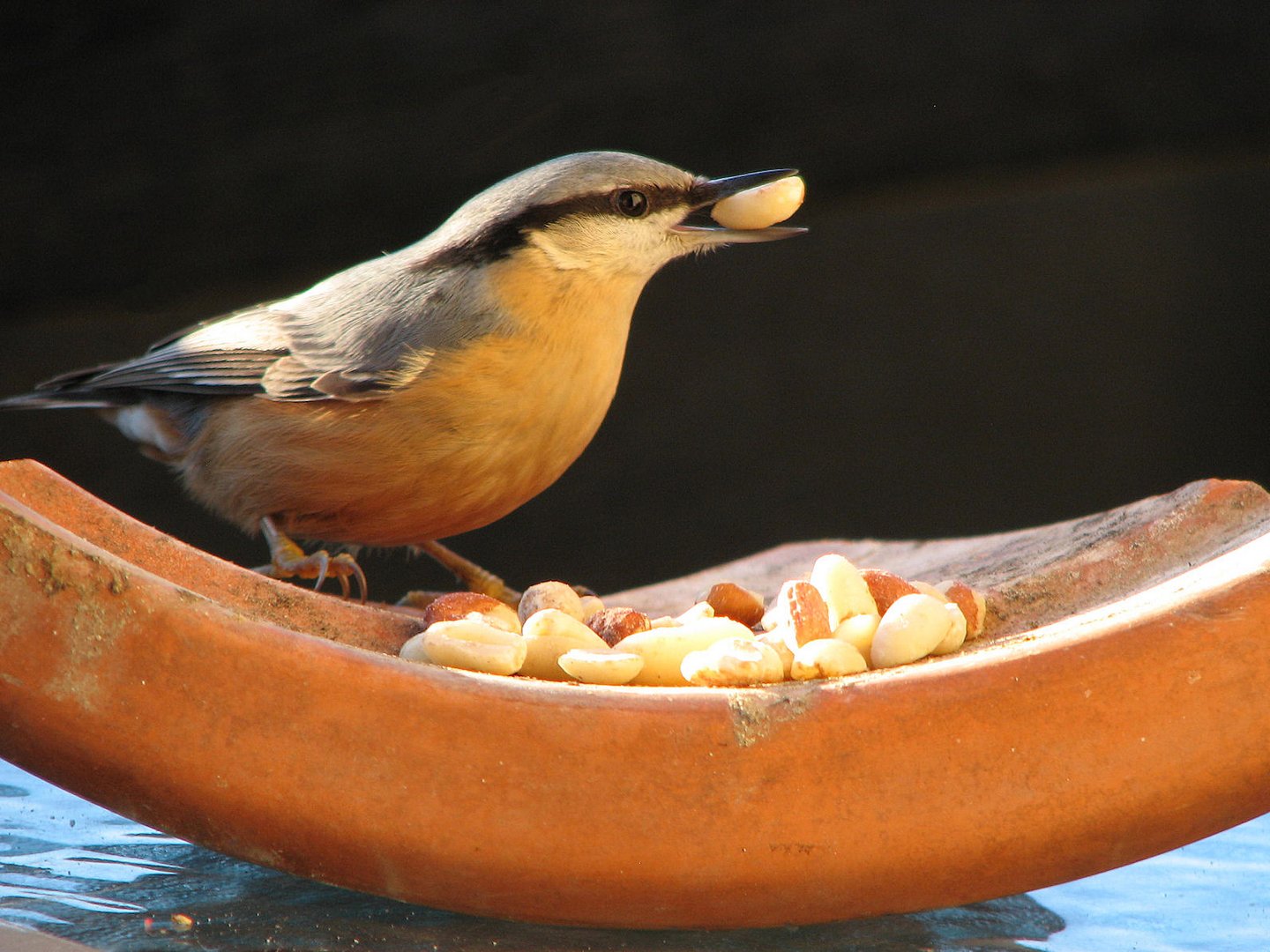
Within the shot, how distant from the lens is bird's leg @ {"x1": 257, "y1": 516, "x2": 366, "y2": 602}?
6.64 ft

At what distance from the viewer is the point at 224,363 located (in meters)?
2.23

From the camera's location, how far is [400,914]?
114 cm

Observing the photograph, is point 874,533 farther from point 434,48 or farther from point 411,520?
point 411,520

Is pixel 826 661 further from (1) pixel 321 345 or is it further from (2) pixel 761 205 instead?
(1) pixel 321 345

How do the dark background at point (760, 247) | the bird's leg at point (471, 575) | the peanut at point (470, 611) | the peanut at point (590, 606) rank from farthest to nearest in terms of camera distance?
the dark background at point (760, 247) < the bird's leg at point (471, 575) < the peanut at point (590, 606) < the peanut at point (470, 611)

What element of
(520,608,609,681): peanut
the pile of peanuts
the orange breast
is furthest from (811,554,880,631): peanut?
the orange breast

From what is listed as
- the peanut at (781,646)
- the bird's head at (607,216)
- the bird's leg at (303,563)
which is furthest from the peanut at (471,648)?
the bird's head at (607,216)

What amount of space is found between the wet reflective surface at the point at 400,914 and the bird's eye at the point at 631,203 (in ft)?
3.53

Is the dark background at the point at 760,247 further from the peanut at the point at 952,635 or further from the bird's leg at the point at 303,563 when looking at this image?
the peanut at the point at 952,635

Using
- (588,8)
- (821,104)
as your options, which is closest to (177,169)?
(588,8)

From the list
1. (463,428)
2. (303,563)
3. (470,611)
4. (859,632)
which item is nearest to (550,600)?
(470,611)

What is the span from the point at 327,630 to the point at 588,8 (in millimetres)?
3028

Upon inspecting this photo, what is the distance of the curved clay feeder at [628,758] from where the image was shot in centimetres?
102

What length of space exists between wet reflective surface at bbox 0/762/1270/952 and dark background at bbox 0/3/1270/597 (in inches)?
117
